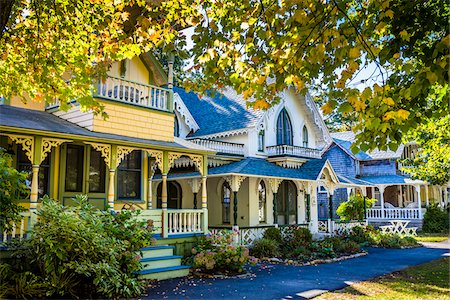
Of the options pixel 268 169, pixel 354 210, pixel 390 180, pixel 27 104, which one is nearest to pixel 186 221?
pixel 268 169

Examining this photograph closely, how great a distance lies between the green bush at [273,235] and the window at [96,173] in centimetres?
780

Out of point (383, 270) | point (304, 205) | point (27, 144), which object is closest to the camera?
point (27, 144)

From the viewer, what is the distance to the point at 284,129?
78.6ft

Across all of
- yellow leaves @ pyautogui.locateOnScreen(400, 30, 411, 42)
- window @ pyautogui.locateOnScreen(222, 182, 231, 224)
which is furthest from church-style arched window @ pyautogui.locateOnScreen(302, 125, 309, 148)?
yellow leaves @ pyautogui.locateOnScreen(400, 30, 411, 42)

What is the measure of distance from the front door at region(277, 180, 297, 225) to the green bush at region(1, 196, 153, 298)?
1390cm

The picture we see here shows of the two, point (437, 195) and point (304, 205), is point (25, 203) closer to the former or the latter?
point (304, 205)

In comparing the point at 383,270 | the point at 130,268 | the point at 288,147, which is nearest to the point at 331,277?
the point at 383,270

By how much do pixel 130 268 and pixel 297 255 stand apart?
8496 millimetres

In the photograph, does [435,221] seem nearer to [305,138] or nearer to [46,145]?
[305,138]

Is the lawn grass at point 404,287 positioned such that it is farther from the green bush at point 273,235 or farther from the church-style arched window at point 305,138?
the church-style arched window at point 305,138

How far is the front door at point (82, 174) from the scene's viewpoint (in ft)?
43.4

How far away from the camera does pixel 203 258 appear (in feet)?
40.9

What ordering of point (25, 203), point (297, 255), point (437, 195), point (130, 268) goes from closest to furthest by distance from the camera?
point (130, 268), point (25, 203), point (297, 255), point (437, 195)

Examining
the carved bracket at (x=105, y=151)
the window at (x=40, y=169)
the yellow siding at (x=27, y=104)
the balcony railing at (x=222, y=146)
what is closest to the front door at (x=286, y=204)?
the balcony railing at (x=222, y=146)
